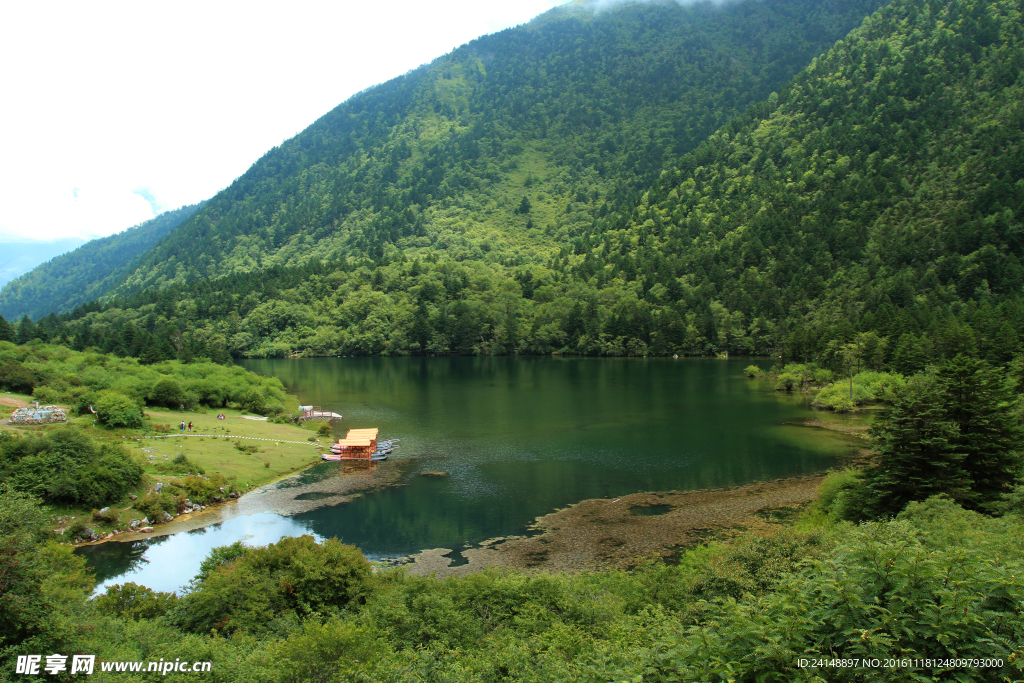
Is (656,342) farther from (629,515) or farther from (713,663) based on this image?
(713,663)

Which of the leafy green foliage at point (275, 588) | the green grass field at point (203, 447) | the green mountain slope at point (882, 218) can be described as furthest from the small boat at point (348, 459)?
the green mountain slope at point (882, 218)

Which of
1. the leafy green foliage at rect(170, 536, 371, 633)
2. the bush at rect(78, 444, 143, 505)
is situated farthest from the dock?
the leafy green foliage at rect(170, 536, 371, 633)

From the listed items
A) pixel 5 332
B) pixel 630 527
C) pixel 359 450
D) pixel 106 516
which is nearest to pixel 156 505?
pixel 106 516

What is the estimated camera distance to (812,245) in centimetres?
16438

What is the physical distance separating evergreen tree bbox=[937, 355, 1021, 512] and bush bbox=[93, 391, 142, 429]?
198 feet

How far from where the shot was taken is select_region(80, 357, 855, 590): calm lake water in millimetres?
36875

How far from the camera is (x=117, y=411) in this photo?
171 ft

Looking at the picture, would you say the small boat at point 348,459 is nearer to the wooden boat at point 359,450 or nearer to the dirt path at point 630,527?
the wooden boat at point 359,450

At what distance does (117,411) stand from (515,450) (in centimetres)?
3579

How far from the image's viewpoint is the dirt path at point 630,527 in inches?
1265

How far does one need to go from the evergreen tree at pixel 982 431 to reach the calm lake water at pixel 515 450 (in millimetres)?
18741

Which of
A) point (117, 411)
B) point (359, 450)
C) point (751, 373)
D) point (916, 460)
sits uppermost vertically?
point (117, 411)

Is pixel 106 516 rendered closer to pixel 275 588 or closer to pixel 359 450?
pixel 359 450

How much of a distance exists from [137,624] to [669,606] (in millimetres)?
17212
